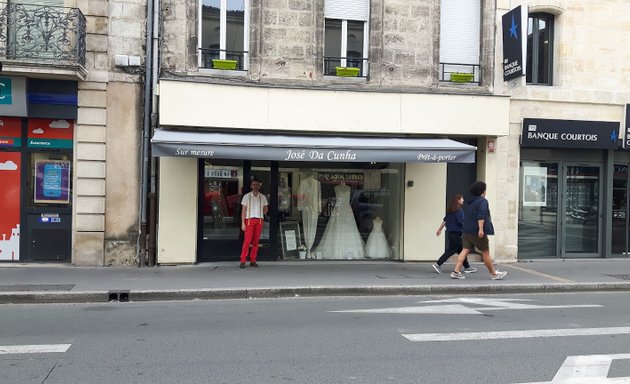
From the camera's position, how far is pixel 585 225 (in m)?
13.9

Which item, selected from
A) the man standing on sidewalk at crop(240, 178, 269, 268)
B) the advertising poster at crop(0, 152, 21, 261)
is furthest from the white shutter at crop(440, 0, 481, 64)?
the advertising poster at crop(0, 152, 21, 261)

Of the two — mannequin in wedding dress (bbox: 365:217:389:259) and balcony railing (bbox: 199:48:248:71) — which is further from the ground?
balcony railing (bbox: 199:48:248:71)

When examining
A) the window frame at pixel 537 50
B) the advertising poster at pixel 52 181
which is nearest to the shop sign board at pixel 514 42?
the window frame at pixel 537 50

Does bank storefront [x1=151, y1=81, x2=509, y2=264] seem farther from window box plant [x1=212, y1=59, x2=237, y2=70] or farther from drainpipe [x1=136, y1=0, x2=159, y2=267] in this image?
window box plant [x1=212, y1=59, x2=237, y2=70]

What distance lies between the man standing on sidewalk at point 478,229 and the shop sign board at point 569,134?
3147 millimetres

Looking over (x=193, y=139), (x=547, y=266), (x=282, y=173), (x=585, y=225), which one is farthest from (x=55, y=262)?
(x=585, y=225)

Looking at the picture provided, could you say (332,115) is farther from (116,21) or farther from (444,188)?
(116,21)

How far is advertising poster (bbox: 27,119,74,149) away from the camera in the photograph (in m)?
11.3

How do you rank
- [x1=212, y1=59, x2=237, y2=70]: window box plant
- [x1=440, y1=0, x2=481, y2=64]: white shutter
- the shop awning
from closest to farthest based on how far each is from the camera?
1. the shop awning
2. [x1=212, y1=59, x2=237, y2=70]: window box plant
3. [x1=440, y1=0, x2=481, y2=64]: white shutter

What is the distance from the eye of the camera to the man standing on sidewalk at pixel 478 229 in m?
10.5

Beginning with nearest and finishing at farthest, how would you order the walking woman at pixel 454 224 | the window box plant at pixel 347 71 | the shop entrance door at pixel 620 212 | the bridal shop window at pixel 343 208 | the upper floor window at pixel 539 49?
the walking woman at pixel 454 224
the window box plant at pixel 347 71
the bridal shop window at pixel 343 208
the upper floor window at pixel 539 49
the shop entrance door at pixel 620 212

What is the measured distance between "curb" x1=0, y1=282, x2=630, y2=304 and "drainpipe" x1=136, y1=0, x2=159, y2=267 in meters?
2.63

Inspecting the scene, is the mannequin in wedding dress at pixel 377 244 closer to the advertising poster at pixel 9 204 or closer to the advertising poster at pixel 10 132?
the advertising poster at pixel 9 204

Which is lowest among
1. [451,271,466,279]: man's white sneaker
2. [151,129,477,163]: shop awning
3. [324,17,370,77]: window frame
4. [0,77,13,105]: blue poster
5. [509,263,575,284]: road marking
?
[509,263,575,284]: road marking
